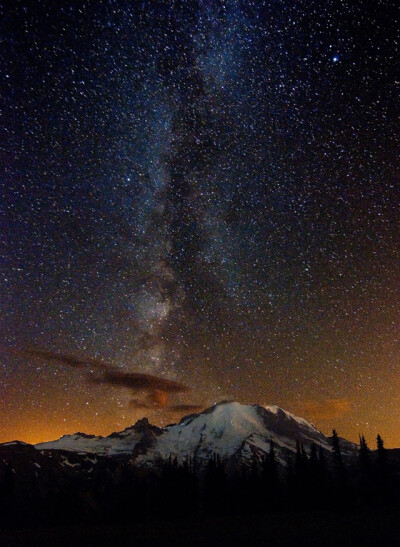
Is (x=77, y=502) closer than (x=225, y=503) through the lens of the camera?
No

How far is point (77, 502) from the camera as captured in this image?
212ft

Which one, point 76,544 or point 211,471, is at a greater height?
point 211,471

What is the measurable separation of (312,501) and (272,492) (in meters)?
7.42

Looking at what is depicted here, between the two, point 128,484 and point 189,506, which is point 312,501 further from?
point 128,484

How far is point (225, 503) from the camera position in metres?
58.2

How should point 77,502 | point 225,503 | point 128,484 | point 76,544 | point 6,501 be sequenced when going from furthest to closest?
point 128,484, point 6,501, point 77,502, point 225,503, point 76,544

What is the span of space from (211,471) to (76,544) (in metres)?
47.8

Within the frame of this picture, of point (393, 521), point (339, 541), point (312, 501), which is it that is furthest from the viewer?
point (312, 501)

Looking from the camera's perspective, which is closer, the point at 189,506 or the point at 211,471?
the point at 189,506

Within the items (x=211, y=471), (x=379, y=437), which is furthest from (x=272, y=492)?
(x=379, y=437)

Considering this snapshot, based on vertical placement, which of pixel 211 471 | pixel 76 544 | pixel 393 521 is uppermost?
pixel 211 471

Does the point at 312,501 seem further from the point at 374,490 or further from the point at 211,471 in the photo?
the point at 211,471

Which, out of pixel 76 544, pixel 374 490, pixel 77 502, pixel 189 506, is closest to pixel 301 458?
pixel 374 490

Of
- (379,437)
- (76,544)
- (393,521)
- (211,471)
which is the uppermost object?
(379,437)
